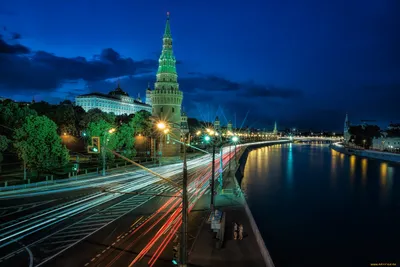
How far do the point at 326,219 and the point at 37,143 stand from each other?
32536 mm

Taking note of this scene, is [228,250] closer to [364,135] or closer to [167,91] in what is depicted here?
[167,91]

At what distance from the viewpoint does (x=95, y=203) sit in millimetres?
25125

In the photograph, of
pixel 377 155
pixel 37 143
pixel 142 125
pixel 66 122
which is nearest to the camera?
pixel 37 143

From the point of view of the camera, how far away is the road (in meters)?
15.3

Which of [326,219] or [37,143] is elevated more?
[37,143]

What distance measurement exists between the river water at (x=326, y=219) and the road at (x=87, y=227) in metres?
8.41

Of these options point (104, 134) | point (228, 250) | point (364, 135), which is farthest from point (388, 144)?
point (228, 250)

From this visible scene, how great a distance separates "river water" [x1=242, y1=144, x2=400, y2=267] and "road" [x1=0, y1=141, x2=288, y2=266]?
841 centimetres

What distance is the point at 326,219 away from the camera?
3203cm

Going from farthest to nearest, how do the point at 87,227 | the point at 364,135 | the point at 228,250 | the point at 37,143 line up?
the point at 364,135, the point at 37,143, the point at 87,227, the point at 228,250

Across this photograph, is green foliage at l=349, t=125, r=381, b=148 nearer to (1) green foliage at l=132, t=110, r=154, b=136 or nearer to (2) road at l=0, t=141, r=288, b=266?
(1) green foliage at l=132, t=110, r=154, b=136

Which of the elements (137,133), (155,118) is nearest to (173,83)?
(155,118)

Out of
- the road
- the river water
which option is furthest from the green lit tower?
the road

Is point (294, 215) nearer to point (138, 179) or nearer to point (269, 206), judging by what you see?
point (269, 206)
